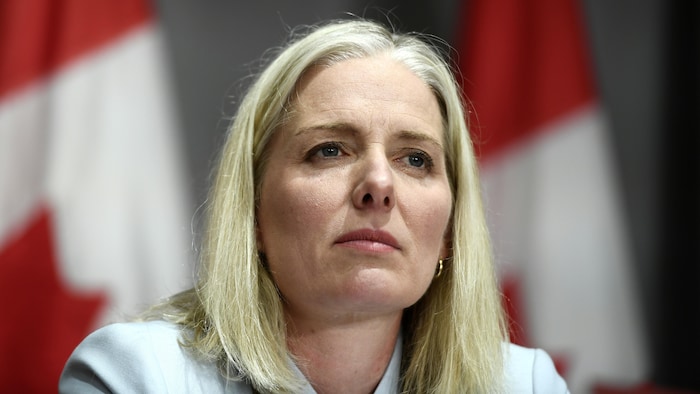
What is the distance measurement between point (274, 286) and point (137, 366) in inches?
11.1

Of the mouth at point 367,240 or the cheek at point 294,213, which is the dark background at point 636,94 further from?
the mouth at point 367,240

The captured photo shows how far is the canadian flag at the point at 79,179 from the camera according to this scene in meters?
2.59

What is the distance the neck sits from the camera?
1543mm

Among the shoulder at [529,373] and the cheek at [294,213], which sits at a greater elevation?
the cheek at [294,213]

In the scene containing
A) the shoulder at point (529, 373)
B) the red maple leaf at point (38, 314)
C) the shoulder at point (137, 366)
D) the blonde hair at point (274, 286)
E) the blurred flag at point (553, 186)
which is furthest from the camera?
the blurred flag at point (553, 186)

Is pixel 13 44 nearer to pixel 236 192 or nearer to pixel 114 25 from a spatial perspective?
pixel 114 25

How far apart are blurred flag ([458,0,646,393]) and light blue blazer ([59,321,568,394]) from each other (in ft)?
5.17

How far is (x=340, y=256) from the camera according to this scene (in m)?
1.44

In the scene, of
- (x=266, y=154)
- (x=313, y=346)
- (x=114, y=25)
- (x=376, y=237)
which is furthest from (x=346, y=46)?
(x=114, y=25)

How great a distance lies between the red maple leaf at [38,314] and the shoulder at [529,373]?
4.61ft

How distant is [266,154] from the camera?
1.61 metres

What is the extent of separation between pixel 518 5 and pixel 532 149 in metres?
0.50

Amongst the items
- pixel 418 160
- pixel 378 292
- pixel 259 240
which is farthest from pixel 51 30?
pixel 378 292

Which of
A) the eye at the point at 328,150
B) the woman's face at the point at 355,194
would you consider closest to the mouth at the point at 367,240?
the woman's face at the point at 355,194
